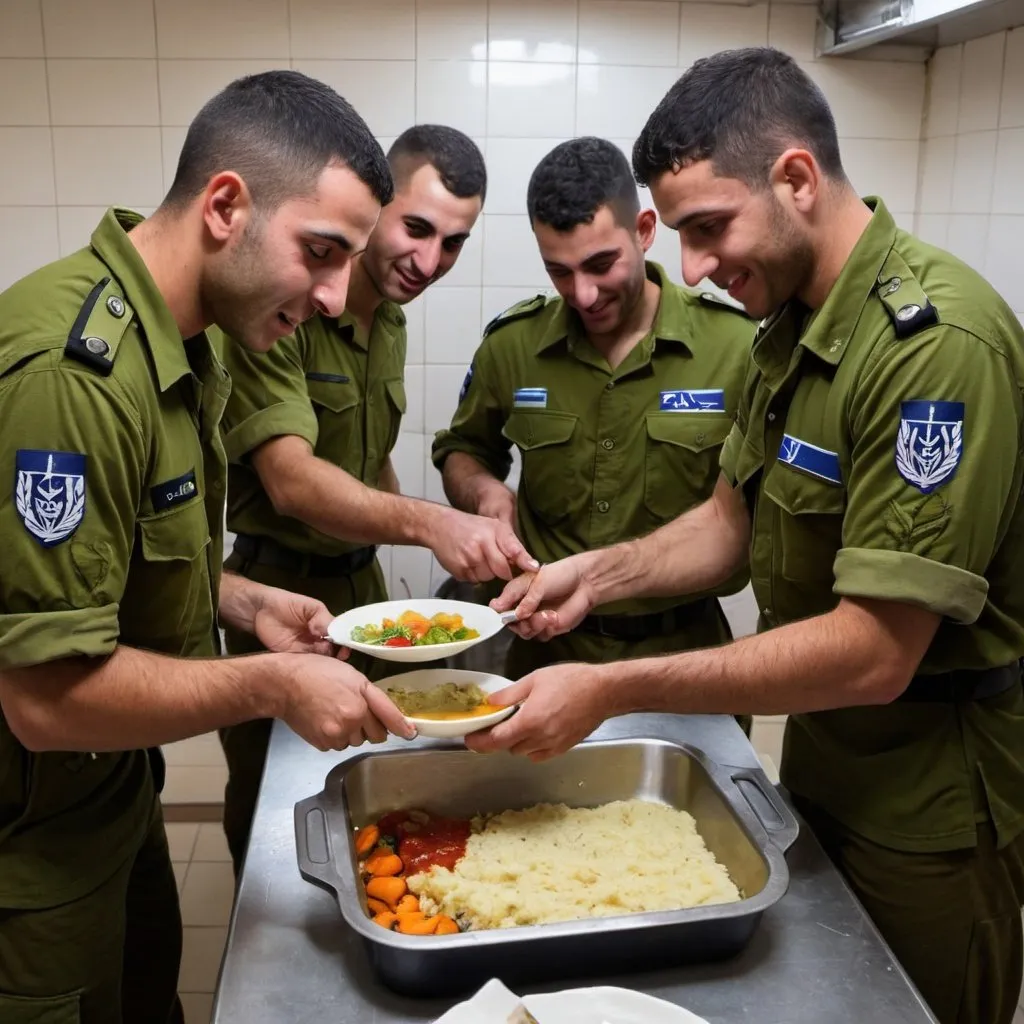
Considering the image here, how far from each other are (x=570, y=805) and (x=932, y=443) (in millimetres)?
845

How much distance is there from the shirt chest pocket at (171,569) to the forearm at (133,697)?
0.15 metres

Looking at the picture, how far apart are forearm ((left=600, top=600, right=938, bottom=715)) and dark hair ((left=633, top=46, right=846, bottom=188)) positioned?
729mm

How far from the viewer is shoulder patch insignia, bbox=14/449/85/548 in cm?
133

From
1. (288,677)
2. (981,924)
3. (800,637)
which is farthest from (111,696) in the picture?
(981,924)

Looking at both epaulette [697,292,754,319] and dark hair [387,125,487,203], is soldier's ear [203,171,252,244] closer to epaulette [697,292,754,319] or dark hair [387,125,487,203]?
dark hair [387,125,487,203]

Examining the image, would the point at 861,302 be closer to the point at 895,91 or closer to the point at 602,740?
the point at 602,740

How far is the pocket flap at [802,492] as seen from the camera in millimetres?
1609

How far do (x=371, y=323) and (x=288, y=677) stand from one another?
1487mm

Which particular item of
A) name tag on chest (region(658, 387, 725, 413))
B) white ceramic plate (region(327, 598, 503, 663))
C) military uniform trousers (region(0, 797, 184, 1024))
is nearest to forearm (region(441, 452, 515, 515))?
name tag on chest (region(658, 387, 725, 413))

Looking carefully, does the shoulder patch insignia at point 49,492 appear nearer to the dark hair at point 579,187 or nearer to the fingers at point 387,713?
the fingers at point 387,713

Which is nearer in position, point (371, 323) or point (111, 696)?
point (111, 696)

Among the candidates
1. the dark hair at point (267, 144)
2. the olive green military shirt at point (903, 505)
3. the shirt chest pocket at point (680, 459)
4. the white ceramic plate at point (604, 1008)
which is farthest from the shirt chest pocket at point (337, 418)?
the white ceramic plate at point (604, 1008)

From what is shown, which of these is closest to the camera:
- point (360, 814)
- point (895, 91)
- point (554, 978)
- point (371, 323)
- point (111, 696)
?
point (554, 978)

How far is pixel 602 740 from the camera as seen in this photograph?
175cm
